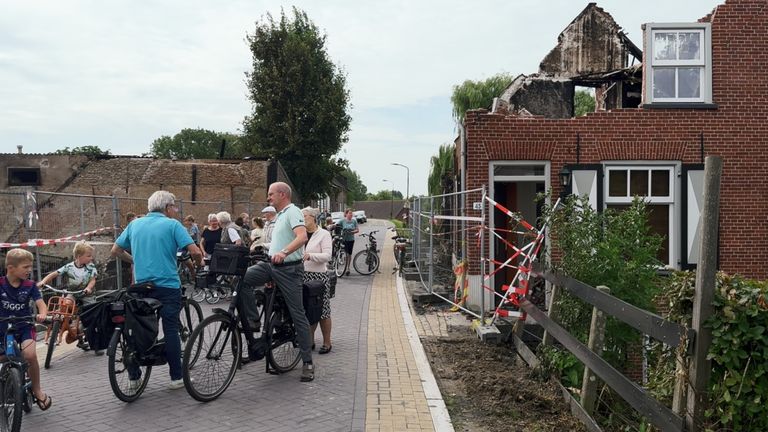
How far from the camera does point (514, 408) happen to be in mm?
6160

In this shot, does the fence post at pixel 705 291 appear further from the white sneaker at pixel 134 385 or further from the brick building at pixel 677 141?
the brick building at pixel 677 141

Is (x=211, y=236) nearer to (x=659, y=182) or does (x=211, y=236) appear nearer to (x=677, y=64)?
(x=659, y=182)

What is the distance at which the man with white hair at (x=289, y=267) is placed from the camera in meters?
6.74

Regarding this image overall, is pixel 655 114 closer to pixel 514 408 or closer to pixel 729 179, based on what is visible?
pixel 729 179

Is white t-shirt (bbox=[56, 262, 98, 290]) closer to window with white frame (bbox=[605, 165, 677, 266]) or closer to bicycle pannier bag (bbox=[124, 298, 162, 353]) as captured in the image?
bicycle pannier bag (bbox=[124, 298, 162, 353])

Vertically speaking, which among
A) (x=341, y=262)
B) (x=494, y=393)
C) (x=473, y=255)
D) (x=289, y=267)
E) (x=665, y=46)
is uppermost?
(x=665, y=46)

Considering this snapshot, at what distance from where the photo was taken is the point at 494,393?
6.63 metres

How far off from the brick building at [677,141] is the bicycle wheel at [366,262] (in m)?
6.15

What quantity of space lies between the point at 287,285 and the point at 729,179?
10347 mm

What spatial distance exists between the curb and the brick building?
410 cm

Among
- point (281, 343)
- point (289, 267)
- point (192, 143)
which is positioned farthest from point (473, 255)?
point (192, 143)

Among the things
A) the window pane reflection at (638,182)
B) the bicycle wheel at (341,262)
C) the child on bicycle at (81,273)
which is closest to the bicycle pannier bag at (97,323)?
the child on bicycle at (81,273)

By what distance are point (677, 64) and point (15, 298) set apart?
12440 mm

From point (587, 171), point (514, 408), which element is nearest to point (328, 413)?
point (514, 408)
